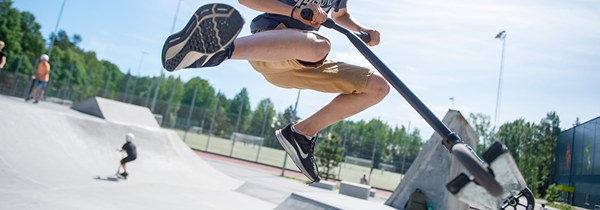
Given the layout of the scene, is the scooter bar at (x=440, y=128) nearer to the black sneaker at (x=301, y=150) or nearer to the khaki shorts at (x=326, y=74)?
the khaki shorts at (x=326, y=74)

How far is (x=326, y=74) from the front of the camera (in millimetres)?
2443

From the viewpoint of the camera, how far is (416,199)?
349 inches

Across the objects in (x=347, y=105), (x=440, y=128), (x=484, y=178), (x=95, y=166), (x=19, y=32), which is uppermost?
(x=19, y=32)

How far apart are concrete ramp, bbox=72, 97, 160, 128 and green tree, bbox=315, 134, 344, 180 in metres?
12.1

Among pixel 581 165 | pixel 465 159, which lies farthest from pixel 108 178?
pixel 581 165

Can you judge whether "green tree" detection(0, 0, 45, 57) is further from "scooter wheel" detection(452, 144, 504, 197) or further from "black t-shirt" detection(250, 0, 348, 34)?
"scooter wheel" detection(452, 144, 504, 197)

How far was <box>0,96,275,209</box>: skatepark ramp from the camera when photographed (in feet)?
20.5

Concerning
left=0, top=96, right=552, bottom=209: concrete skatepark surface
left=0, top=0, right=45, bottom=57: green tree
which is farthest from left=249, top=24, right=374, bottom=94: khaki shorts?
left=0, top=0, right=45, bottom=57: green tree

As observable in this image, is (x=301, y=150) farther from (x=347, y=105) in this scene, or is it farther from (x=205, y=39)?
(x=205, y=39)

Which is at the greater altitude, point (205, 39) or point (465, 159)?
point (205, 39)

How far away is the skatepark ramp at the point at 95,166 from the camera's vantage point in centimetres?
626

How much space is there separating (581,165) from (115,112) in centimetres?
1791

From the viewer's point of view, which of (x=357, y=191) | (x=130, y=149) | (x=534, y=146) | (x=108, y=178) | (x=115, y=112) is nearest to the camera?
(x=108, y=178)

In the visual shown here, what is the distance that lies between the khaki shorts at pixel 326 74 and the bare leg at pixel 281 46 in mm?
242
